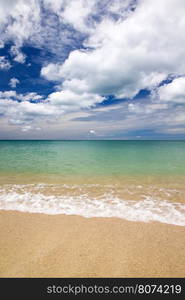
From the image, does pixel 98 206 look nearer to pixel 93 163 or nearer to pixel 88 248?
pixel 88 248

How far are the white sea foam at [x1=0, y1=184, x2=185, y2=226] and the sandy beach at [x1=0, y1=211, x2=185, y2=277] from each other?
544 mm

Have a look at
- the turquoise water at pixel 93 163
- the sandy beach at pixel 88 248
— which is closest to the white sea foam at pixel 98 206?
the sandy beach at pixel 88 248

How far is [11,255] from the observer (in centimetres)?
365

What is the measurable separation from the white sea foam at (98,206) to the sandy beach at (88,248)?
21.4 inches

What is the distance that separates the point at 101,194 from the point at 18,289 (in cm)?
581

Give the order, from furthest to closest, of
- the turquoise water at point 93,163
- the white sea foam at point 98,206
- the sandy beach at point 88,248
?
the turquoise water at point 93,163 → the white sea foam at point 98,206 → the sandy beach at point 88,248

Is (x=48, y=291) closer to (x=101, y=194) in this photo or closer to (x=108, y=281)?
(x=108, y=281)

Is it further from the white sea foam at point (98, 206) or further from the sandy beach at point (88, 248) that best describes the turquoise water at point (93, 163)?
the sandy beach at point (88, 248)

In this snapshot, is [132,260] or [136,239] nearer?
[132,260]

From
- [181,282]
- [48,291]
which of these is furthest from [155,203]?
[48,291]

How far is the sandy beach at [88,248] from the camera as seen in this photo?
3.25 metres

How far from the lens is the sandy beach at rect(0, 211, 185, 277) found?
325 centimetres

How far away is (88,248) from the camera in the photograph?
3900mm

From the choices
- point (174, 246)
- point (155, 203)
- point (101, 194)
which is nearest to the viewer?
point (174, 246)
